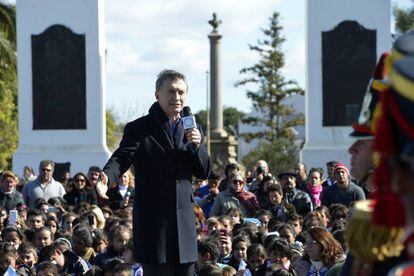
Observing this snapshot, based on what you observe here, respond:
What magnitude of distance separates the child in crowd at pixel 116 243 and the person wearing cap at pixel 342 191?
385 cm

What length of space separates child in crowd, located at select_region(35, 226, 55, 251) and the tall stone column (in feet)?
116

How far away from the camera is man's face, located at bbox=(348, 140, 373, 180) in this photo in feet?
12.4

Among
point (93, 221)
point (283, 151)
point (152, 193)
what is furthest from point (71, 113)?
point (283, 151)

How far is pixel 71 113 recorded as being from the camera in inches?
915

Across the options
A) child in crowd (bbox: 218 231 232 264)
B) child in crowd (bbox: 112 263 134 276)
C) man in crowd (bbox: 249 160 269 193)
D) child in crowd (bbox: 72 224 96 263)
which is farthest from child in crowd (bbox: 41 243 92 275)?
man in crowd (bbox: 249 160 269 193)

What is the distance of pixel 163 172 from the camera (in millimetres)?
6691

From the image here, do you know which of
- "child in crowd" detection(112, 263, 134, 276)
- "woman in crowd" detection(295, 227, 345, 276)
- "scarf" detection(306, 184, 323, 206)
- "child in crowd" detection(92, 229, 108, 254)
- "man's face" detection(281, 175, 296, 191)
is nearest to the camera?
"woman in crowd" detection(295, 227, 345, 276)

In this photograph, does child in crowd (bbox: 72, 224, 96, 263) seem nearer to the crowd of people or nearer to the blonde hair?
the crowd of people

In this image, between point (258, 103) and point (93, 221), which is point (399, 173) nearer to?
point (93, 221)

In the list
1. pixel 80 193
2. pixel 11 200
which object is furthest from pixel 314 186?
pixel 11 200

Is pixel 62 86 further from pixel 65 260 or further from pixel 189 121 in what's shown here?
pixel 189 121

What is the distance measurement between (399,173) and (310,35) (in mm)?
20206

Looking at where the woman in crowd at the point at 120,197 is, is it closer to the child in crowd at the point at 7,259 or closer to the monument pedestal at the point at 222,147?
the child in crowd at the point at 7,259

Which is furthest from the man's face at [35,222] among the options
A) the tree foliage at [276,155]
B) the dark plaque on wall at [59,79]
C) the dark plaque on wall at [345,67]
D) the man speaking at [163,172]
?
the tree foliage at [276,155]
